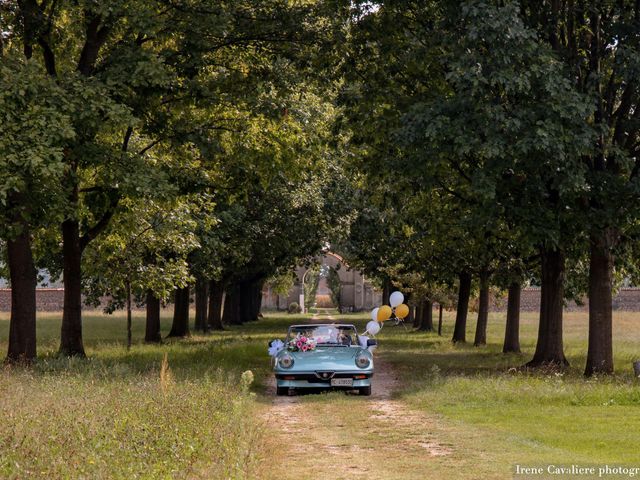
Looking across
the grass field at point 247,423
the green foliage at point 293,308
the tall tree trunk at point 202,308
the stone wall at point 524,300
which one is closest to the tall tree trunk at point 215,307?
the tall tree trunk at point 202,308

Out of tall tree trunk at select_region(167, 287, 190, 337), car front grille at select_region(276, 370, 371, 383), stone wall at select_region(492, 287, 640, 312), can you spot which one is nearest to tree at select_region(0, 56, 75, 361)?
car front grille at select_region(276, 370, 371, 383)

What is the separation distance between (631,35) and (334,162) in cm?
2357

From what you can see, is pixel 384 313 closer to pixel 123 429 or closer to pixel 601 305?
pixel 601 305

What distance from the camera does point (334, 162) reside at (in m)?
44.3

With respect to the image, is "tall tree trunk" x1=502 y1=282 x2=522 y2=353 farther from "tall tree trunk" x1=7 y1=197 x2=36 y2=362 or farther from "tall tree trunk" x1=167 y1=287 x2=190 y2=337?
"tall tree trunk" x1=7 y1=197 x2=36 y2=362

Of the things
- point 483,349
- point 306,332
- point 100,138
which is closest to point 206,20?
point 100,138

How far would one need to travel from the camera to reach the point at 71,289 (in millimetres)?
24938

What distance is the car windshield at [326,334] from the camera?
20203 mm

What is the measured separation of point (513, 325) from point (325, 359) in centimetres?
1604

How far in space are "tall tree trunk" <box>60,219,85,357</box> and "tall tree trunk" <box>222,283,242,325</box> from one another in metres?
37.1

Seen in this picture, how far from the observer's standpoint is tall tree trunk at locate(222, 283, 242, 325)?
62.8 metres

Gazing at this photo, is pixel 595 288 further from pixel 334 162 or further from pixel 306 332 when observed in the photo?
pixel 334 162

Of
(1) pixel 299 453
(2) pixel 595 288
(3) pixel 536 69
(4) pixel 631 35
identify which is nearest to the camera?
(1) pixel 299 453

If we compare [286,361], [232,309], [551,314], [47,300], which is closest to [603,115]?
[551,314]
